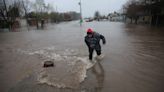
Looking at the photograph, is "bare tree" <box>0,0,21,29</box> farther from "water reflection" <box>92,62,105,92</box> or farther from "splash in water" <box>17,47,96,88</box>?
"water reflection" <box>92,62,105,92</box>

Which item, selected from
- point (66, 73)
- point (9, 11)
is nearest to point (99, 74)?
point (66, 73)

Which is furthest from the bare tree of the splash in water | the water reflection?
the water reflection

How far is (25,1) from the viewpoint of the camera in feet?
159

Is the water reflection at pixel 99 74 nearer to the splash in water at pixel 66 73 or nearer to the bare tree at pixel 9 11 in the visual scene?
the splash in water at pixel 66 73

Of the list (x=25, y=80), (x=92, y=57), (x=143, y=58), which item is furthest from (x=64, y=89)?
(x=143, y=58)

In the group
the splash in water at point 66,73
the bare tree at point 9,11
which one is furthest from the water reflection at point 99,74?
the bare tree at point 9,11

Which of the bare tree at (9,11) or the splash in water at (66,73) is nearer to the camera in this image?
the splash in water at (66,73)

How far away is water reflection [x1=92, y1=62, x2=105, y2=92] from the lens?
5.06 m

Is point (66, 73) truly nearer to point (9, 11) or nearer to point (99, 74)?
point (99, 74)

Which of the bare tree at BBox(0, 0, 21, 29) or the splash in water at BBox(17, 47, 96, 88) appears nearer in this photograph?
the splash in water at BBox(17, 47, 96, 88)

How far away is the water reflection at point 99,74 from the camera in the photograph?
199 inches

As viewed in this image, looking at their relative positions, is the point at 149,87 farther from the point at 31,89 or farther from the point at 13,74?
the point at 13,74

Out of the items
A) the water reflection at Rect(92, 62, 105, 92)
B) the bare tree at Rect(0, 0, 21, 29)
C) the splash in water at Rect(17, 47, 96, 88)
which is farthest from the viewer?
the bare tree at Rect(0, 0, 21, 29)

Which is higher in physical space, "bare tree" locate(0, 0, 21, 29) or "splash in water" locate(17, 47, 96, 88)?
"bare tree" locate(0, 0, 21, 29)
